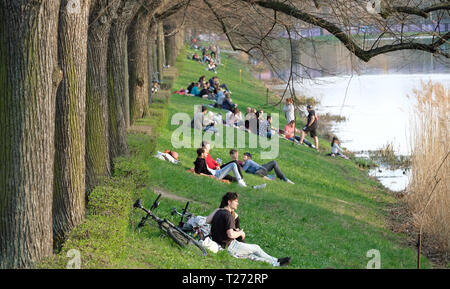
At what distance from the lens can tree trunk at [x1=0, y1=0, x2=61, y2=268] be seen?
7.75 meters

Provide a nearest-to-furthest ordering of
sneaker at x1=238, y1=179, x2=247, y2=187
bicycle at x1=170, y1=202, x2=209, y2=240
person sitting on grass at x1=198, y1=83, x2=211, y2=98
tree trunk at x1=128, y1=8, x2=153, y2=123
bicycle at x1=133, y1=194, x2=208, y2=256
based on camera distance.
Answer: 1. bicycle at x1=133, y1=194, x2=208, y2=256
2. bicycle at x1=170, y1=202, x2=209, y2=240
3. sneaker at x1=238, y1=179, x2=247, y2=187
4. tree trunk at x1=128, y1=8, x2=153, y2=123
5. person sitting on grass at x1=198, y1=83, x2=211, y2=98

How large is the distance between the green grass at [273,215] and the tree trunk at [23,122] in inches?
21.1

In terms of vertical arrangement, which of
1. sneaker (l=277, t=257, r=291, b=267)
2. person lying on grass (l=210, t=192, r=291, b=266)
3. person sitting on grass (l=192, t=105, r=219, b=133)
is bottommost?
sneaker (l=277, t=257, r=291, b=267)

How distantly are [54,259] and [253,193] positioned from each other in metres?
8.65

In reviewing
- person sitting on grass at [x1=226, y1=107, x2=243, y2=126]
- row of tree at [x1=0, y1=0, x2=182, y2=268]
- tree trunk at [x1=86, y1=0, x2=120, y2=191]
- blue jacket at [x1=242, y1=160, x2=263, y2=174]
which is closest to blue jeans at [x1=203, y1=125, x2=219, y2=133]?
person sitting on grass at [x1=226, y1=107, x2=243, y2=126]

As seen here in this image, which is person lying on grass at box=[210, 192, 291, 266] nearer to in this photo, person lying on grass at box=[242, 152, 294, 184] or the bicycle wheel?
the bicycle wheel

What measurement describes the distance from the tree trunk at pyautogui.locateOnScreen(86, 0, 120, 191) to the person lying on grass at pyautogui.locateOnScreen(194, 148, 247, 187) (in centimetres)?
419

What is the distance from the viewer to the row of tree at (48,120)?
25.5 ft

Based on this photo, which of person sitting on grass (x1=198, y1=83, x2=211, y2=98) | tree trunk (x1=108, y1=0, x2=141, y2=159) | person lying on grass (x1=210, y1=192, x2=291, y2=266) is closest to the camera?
person lying on grass (x1=210, y1=192, x2=291, y2=266)

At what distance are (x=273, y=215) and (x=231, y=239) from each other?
3.82 meters

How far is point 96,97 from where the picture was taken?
12445 millimetres

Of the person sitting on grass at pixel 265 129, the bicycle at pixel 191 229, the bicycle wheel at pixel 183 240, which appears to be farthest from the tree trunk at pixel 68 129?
the person sitting on grass at pixel 265 129
